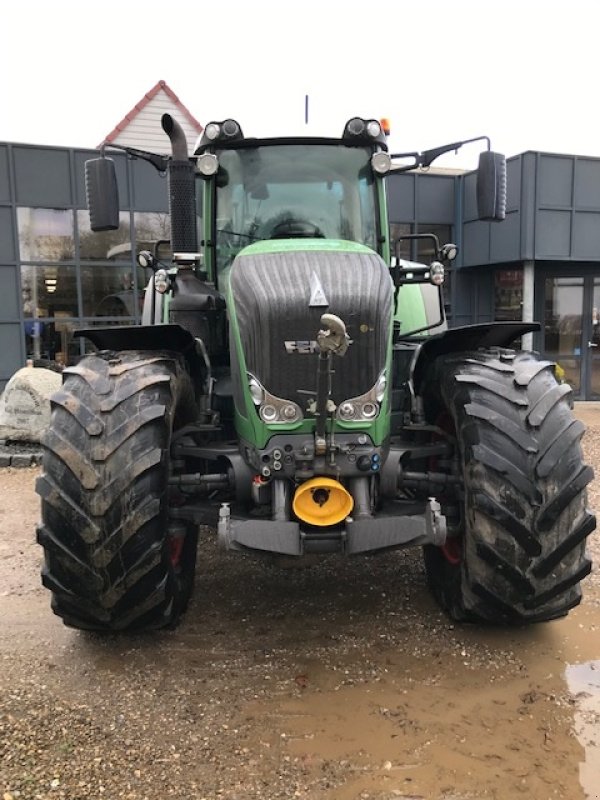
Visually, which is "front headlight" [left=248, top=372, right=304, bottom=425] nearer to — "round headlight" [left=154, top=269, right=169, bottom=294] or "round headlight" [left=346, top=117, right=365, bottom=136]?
"round headlight" [left=154, top=269, right=169, bottom=294]

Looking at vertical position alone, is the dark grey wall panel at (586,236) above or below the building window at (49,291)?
above

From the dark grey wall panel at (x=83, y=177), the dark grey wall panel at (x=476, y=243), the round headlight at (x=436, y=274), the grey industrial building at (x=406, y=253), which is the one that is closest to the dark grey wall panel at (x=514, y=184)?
the grey industrial building at (x=406, y=253)

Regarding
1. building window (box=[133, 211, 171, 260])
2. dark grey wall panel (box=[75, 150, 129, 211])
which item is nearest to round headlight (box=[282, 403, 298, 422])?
dark grey wall panel (box=[75, 150, 129, 211])

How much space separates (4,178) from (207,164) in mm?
8496

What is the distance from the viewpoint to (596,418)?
1159 centimetres

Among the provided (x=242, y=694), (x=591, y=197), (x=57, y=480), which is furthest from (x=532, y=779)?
(x=591, y=197)

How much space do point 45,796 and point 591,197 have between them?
42.2 feet

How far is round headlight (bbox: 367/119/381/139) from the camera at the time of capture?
14.1 feet

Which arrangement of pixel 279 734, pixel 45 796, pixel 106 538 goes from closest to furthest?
pixel 45 796 < pixel 279 734 < pixel 106 538

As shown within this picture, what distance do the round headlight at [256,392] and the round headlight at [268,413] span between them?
0.04m

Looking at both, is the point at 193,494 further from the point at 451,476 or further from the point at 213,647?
the point at 451,476

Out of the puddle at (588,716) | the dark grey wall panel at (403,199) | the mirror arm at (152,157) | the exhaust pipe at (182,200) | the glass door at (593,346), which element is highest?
the dark grey wall panel at (403,199)

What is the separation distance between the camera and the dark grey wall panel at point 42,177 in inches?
451

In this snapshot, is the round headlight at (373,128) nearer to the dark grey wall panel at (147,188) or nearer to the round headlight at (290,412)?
the round headlight at (290,412)
